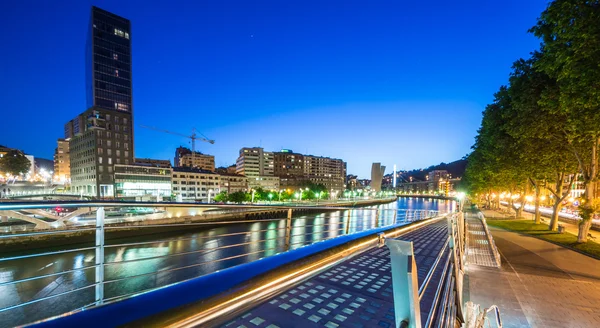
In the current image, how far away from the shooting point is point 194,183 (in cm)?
7562

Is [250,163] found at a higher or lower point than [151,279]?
higher

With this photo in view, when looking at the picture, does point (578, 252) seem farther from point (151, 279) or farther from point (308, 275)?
point (151, 279)

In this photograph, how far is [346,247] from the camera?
4.23 feet

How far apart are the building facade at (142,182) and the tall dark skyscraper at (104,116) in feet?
7.77

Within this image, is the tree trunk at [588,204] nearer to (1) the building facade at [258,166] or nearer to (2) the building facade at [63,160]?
(1) the building facade at [258,166]

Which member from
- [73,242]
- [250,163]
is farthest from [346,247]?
[250,163]

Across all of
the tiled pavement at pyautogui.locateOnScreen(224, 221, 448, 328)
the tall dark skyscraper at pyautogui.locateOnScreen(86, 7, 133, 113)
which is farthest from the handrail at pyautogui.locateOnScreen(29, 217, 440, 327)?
the tall dark skyscraper at pyautogui.locateOnScreen(86, 7, 133, 113)

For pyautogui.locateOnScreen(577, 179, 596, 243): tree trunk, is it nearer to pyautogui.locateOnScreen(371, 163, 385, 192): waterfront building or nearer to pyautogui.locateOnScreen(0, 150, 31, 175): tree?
pyautogui.locateOnScreen(371, 163, 385, 192): waterfront building

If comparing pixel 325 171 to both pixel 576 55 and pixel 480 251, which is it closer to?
pixel 480 251

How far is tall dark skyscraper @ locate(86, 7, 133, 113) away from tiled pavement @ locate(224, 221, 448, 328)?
89.0 m

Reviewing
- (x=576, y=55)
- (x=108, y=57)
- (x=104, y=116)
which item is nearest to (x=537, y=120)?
(x=576, y=55)

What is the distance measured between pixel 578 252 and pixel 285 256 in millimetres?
17928

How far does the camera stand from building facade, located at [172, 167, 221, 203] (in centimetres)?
7206

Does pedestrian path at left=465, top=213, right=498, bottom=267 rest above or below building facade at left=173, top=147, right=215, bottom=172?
below
